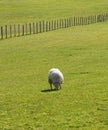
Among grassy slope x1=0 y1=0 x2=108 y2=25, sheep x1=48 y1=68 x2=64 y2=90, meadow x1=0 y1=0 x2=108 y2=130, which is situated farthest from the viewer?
grassy slope x1=0 y1=0 x2=108 y2=25

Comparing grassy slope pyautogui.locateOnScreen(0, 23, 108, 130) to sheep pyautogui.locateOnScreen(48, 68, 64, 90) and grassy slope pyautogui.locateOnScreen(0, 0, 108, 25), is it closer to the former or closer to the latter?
sheep pyautogui.locateOnScreen(48, 68, 64, 90)

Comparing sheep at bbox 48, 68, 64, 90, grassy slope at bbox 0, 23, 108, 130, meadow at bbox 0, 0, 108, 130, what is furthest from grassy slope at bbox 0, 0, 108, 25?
sheep at bbox 48, 68, 64, 90

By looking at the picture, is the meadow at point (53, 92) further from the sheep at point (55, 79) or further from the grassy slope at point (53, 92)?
the sheep at point (55, 79)

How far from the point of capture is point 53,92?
1852cm

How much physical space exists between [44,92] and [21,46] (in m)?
20.0

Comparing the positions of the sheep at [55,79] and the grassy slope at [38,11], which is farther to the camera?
the grassy slope at [38,11]

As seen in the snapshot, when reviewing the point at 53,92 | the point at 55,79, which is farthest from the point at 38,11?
the point at 53,92

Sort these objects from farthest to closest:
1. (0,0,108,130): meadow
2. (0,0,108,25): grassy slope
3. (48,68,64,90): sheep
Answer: (0,0,108,25): grassy slope < (48,68,64,90): sheep < (0,0,108,130): meadow

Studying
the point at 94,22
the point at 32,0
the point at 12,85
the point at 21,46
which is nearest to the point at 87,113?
the point at 12,85

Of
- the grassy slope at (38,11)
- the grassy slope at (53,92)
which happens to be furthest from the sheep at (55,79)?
the grassy slope at (38,11)

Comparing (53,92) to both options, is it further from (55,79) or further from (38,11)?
(38,11)

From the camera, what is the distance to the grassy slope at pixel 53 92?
1399 centimetres

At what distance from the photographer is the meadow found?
45.7 feet

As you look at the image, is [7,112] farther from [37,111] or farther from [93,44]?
[93,44]
